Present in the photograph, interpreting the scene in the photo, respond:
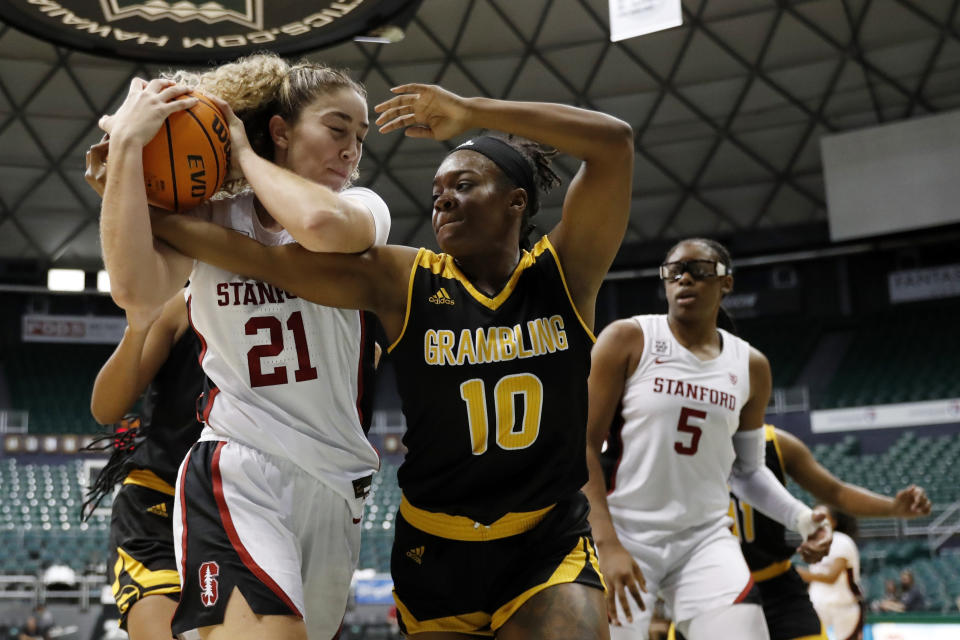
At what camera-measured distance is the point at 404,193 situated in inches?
968

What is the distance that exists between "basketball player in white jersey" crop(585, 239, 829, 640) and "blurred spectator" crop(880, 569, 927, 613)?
831cm

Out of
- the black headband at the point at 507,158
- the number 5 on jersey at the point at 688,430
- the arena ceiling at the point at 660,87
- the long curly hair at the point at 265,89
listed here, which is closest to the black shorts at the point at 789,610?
the number 5 on jersey at the point at 688,430

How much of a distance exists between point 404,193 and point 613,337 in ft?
67.9

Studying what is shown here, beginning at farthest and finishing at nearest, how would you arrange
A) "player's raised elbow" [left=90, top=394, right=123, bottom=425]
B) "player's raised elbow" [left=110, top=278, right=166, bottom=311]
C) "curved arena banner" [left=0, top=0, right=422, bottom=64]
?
"curved arena banner" [left=0, top=0, right=422, bottom=64] < "player's raised elbow" [left=90, top=394, right=123, bottom=425] < "player's raised elbow" [left=110, top=278, right=166, bottom=311]

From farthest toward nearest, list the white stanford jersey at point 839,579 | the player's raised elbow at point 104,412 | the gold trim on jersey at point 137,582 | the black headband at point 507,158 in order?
the white stanford jersey at point 839,579 < the player's raised elbow at point 104,412 < the gold trim on jersey at point 137,582 < the black headband at point 507,158

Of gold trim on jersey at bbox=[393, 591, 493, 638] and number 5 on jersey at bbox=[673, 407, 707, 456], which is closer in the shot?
gold trim on jersey at bbox=[393, 591, 493, 638]

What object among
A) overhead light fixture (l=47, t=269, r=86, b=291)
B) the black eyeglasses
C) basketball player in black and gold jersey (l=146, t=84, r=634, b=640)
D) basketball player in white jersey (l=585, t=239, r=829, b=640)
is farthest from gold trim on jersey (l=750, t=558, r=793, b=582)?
overhead light fixture (l=47, t=269, r=86, b=291)

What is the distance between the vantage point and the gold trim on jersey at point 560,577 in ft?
8.68

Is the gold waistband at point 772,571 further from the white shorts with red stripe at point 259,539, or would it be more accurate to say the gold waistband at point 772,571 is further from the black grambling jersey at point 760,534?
the white shorts with red stripe at point 259,539

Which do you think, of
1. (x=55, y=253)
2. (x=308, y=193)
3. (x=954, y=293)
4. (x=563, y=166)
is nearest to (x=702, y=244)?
(x=308, y=193)

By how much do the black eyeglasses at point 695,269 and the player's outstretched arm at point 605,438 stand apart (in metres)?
0.31

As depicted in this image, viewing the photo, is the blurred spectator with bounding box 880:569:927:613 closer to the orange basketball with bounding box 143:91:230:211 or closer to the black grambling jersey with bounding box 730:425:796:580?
the black grambling jersey with bounding box 730:425:796:580

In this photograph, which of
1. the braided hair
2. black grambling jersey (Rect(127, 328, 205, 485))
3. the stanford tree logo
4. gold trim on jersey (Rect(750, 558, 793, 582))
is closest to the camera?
the stanford tree logo

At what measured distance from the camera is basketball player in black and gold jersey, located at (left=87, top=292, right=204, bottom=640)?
137 inches
